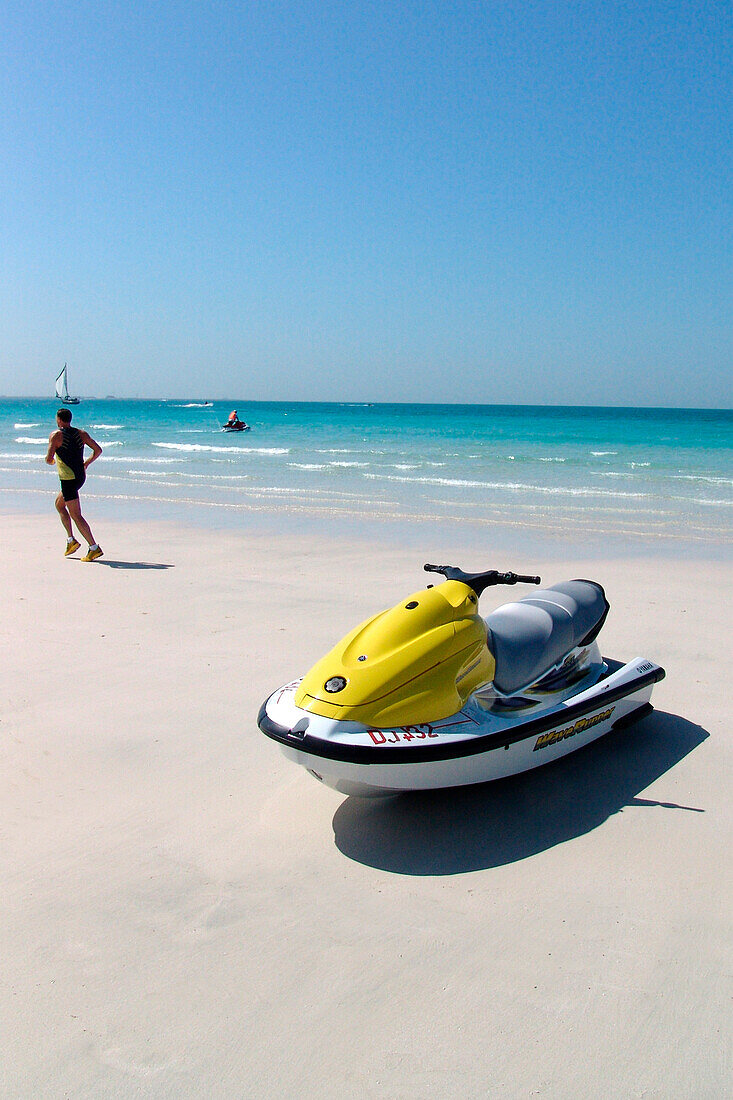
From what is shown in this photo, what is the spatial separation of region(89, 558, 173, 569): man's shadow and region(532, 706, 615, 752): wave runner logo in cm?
548

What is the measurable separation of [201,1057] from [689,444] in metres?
41.5

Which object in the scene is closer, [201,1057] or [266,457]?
[201,1057]

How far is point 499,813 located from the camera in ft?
11.5

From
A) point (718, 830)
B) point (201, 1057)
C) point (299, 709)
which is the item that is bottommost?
point (201, 1057)

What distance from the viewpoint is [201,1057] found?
7.51ft

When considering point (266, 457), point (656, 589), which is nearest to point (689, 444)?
point (266, 457)

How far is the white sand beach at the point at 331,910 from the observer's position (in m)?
2.28

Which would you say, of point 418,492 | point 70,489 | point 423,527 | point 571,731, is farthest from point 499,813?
point 418,492

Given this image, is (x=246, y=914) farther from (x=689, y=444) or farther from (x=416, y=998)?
(x=689, y=444)

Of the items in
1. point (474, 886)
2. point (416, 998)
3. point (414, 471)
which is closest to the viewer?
point (416, 998)

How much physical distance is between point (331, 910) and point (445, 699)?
0.91m

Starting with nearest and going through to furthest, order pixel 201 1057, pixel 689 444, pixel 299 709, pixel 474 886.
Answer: pixel 201 1057, pixel 474 886, pixel 299 709, pixel 689 444

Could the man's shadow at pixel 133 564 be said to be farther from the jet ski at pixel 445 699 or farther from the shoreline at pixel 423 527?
the jet ski at pixel 445 699

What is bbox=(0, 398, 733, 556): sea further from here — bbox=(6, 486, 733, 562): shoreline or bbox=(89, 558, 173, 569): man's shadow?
bbox=(89, 558, 173, 569): man's shadow
